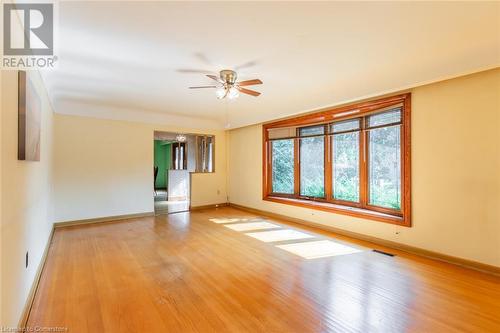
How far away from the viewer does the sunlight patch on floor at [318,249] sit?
135 inches

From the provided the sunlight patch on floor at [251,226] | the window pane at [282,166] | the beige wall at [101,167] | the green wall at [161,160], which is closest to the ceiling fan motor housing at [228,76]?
the sunlight patch on floor at [251,226]

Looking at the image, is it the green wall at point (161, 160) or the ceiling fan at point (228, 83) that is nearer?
the ceiling fan at point (228, 83)

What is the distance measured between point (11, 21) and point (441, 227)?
15.6 ft

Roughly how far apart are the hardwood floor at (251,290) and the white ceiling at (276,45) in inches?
94.2

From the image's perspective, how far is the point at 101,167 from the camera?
17.7ft

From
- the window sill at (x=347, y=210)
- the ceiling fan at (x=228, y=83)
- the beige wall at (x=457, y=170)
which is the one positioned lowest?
the window sill at (x=347, y=210)

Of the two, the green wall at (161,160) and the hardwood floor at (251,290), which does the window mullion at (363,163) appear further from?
the green wall at (161,160)

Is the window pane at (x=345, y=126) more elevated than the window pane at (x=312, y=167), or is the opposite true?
the window pane at (x=345, y=126)

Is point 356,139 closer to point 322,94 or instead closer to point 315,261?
point 322,94

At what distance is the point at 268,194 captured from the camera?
20.5ft

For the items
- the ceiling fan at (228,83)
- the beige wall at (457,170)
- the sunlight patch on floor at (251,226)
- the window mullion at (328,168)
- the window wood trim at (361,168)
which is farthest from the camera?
the window mullion at (328,168)

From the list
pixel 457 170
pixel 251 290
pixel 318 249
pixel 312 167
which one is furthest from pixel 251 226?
pixel 457 170

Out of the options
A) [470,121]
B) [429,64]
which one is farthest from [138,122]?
[470,121]

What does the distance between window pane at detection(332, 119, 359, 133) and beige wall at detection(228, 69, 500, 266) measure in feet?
3.47
